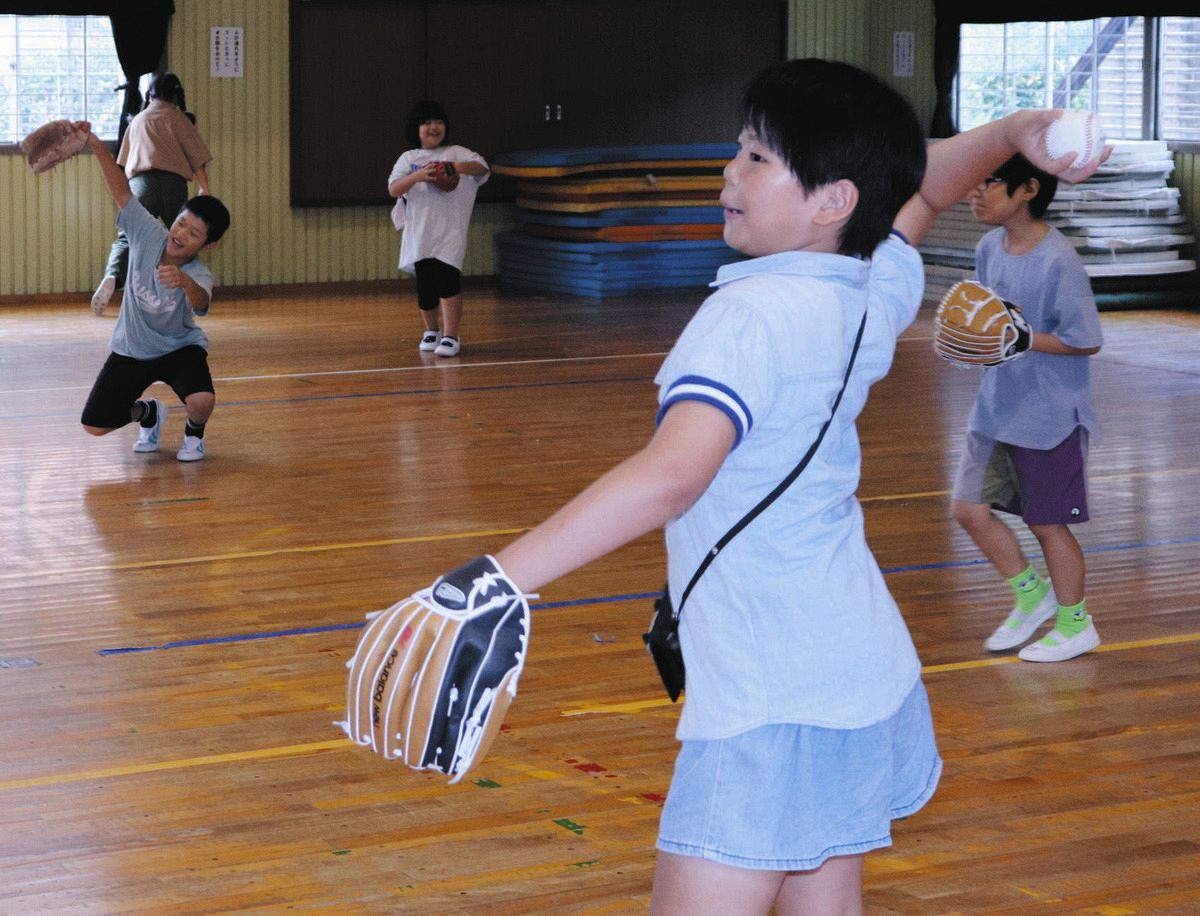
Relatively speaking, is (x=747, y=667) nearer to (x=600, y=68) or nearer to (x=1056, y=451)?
(x=1056, y=451)

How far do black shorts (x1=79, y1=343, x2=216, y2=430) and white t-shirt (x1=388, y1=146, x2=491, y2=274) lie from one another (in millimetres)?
3031

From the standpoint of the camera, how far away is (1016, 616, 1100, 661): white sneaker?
448 cm

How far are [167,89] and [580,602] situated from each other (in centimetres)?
766

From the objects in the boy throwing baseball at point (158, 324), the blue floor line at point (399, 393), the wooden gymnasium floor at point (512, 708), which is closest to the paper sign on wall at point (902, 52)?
the blue floor line at point (399, 393)

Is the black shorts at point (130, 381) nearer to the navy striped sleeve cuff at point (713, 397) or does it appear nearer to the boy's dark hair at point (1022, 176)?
the boy's dark hair at point (1022, 176)

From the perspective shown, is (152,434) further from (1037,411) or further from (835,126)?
(835,126)

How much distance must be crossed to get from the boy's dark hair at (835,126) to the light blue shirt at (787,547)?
83 millimetres

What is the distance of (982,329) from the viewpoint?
13.4 feet

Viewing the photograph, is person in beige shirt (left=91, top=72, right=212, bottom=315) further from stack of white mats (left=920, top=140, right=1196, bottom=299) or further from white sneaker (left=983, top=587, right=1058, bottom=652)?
white sneaker (left=983, top=587, right=1058, bottom=652)

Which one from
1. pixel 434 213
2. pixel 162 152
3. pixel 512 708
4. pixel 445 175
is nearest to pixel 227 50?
pixel 162 152

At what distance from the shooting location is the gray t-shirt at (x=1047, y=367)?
14.1ft

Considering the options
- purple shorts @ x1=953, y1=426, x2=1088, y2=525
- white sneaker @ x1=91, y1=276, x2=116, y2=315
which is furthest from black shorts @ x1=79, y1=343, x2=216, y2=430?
purple shorts @ x1=953, y1=426, x2=1088, y2=525

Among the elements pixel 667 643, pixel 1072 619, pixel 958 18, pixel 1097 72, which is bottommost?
pixel 1072 619

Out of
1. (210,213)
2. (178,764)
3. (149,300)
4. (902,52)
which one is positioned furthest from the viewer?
(902,52)
